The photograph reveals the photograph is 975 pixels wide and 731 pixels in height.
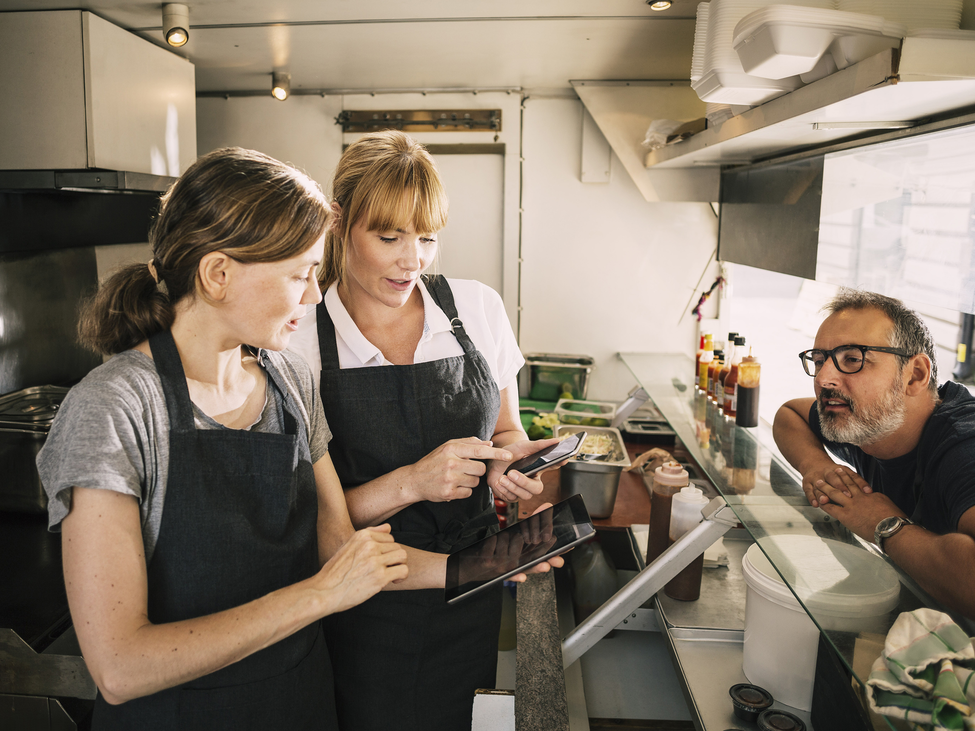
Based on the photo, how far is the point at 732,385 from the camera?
2.49 metres

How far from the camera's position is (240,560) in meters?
1.12

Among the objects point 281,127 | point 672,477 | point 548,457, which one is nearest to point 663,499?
point 672,477

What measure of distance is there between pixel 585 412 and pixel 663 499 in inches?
56.9

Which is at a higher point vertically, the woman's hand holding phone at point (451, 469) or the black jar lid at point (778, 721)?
the woman's hand holding phone at point (451, 469)

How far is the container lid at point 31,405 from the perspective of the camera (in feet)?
7.44

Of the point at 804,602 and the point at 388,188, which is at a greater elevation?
the point at 388,188

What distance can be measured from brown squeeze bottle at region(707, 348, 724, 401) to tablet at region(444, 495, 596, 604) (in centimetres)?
151

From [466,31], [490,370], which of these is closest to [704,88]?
[490,370]

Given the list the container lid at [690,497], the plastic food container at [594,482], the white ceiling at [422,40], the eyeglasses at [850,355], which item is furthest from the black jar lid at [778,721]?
the white ceiling at [422,40]

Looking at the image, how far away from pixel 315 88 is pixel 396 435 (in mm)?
2854

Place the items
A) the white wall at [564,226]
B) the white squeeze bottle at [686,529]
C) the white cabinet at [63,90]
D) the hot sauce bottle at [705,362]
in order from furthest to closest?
the white wall at [564,226], the hot sauce bottle at [705,362], the white cabinet at [63,90], the white squeeze bottle at [686,529]

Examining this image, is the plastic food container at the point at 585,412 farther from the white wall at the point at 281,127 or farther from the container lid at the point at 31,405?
the container lid at the point at 31,405

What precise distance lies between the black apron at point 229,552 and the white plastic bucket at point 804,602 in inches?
33.6

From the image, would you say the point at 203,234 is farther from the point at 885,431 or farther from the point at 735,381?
the point at 735,381
